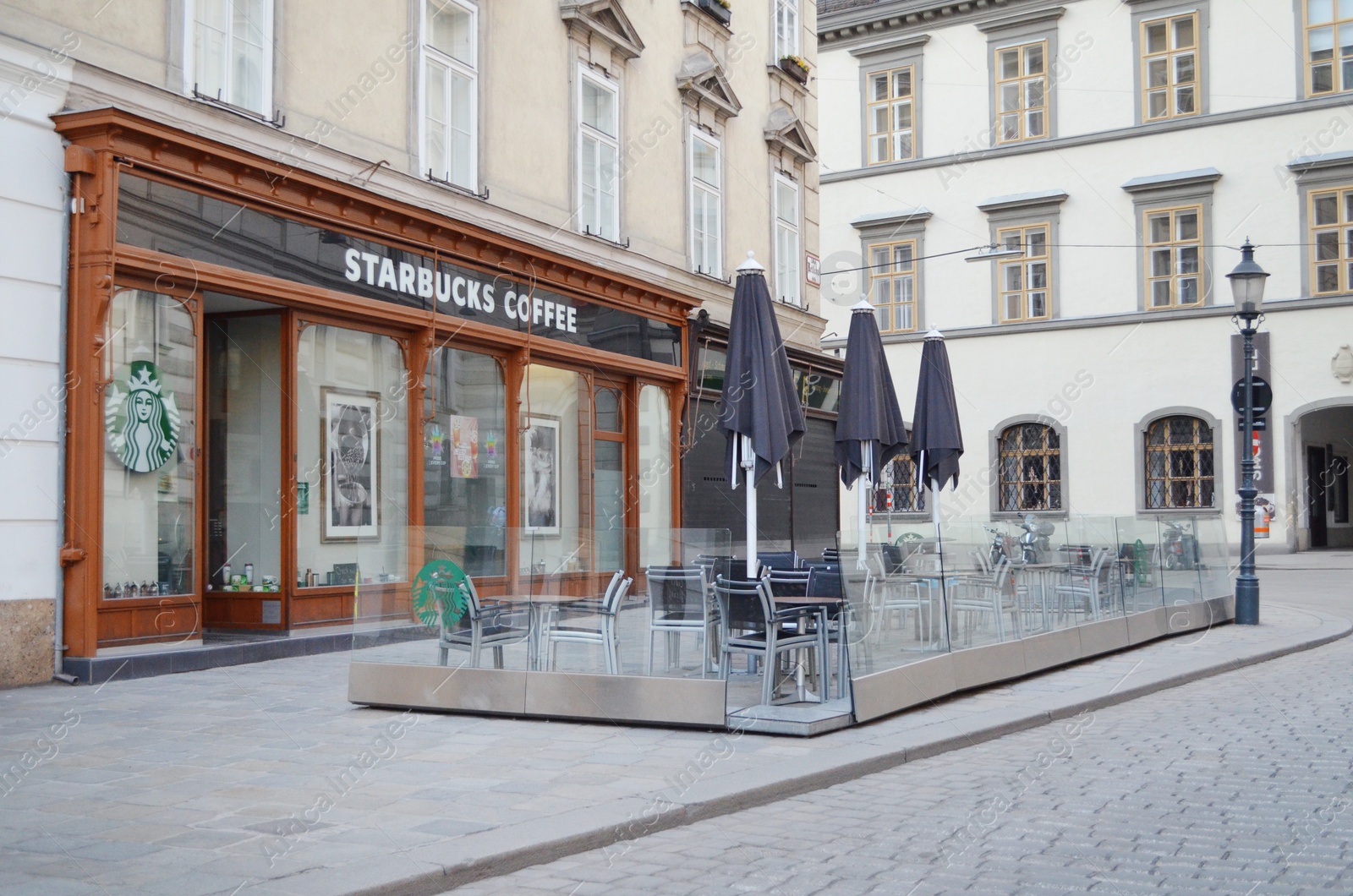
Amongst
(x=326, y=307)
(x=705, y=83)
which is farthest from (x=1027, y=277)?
(x=326, y=307)

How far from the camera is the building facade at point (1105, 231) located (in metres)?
33.0

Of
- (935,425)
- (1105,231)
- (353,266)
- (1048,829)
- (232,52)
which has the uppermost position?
(1105,231)

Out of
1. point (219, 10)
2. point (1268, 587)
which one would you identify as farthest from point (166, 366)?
point (1268, 587)

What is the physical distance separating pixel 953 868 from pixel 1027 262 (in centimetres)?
3305

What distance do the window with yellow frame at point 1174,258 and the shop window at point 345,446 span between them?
25845 mm

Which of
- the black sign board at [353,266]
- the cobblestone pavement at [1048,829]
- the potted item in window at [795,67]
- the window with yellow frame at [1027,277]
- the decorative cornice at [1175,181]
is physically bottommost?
the cobblestone pavement at [1048,829]

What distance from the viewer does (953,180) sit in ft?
125

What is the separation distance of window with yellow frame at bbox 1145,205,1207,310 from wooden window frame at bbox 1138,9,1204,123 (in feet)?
8.39

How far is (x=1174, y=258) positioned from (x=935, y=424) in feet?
67.4

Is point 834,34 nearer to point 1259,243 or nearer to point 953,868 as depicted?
point 1259,243

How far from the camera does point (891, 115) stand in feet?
129

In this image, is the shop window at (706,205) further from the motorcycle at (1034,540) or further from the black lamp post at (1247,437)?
the motorcycle at (1034,540)

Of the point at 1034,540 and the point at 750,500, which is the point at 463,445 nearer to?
the point at 750,500

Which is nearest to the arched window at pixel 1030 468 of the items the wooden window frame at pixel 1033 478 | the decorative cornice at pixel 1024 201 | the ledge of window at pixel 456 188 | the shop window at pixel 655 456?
the wooden window frame at pixel 1033 478
